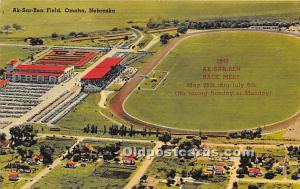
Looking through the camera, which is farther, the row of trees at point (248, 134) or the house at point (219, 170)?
the row of trees at point (248, 134)

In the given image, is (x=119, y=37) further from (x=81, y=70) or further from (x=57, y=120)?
(x=57, y=120)

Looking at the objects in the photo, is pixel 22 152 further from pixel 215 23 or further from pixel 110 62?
pixel 215 23

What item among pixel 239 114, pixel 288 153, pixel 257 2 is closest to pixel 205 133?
pixel 239 114

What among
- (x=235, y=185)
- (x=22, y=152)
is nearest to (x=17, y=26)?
(x=22, y=152)

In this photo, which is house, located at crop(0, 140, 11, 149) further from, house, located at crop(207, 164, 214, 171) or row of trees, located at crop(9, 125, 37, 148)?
house, located at crop(207, 164, 214, 171)

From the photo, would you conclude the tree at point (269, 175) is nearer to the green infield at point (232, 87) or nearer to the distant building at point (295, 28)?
the green infield at point (232, 87)

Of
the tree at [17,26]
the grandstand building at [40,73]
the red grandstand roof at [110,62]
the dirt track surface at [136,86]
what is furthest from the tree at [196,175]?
the tree at [17,26]
